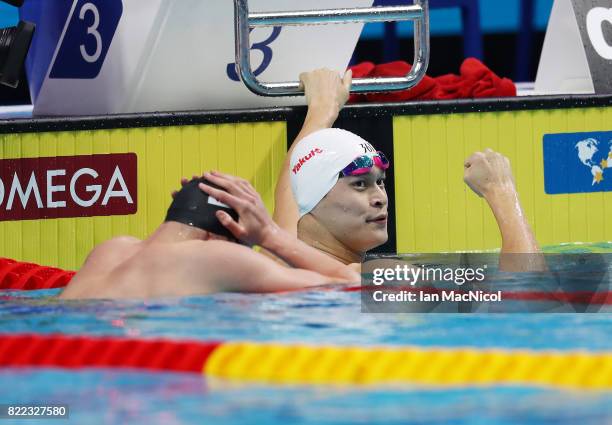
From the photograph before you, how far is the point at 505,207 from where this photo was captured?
13.2ft

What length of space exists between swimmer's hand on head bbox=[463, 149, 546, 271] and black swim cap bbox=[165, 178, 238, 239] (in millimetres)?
1258

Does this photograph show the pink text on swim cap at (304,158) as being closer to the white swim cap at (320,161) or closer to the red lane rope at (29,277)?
the white swim cap at (320,161)

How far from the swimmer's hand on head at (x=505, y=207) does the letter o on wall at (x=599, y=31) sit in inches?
44.0

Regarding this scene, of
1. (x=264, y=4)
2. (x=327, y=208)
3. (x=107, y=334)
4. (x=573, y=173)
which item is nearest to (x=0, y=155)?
(x=264, y=4)

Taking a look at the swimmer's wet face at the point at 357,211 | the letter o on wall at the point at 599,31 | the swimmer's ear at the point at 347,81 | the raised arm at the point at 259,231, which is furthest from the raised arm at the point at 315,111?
the letter o on wall at the point at 599,31

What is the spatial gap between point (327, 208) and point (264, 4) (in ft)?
Answer: 4.64

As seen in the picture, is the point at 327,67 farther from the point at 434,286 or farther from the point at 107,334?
the point at 107,334

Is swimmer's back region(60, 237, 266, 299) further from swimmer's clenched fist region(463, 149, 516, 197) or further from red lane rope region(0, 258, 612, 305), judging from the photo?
swimmer's clenched fist region(463, 149, 516, 197)

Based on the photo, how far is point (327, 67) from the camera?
16.2 ft

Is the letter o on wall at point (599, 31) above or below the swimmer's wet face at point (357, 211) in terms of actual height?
above

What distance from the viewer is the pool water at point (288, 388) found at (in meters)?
1.90

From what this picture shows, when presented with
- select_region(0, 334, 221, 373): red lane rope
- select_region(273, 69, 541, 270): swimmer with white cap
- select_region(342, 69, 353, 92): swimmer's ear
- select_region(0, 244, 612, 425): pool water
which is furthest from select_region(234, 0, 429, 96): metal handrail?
select_region(0, 334, 221, 373): red lane rope

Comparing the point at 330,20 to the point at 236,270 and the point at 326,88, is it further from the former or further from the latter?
the point at 236,270

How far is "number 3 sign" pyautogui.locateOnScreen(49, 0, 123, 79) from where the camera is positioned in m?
4.85
